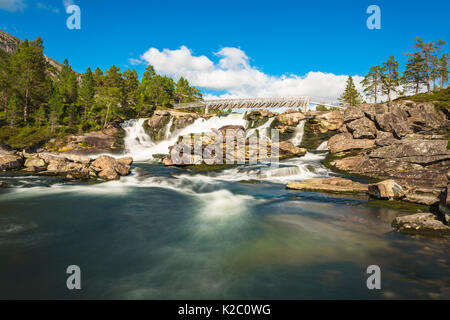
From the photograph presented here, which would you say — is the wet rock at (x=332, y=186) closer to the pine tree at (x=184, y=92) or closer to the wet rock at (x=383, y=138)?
the wet rock at (x=383, y=138)

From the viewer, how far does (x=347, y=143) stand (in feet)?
83.2

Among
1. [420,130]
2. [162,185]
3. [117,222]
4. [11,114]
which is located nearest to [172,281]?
[117,222]

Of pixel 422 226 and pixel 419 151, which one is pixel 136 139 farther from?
pixel 422 226

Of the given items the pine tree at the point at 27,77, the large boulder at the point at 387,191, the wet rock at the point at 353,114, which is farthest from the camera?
the pine tree at the point at 27,77

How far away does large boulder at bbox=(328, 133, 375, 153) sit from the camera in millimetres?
24441

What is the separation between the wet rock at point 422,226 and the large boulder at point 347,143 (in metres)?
18.1

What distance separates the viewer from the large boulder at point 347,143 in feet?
80.2

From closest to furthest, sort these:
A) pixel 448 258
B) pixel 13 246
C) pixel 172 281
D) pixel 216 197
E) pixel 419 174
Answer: pixel 172 281
pixel 448 258
pixel 13 246
pixel 216 197
pixel 419 174

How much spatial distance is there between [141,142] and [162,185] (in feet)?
84.6

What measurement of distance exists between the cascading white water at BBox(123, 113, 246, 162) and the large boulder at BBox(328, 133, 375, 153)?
637 inches

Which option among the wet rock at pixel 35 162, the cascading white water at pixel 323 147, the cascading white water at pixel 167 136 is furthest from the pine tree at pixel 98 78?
the cascading white water at pixel 323 147

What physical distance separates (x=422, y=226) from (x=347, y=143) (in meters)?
19.3

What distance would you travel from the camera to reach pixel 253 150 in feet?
83.5
